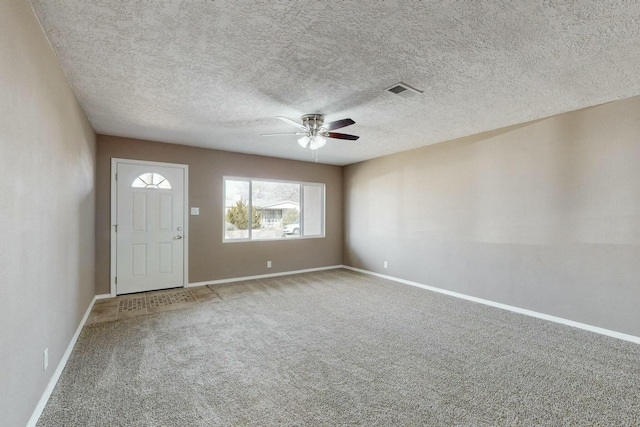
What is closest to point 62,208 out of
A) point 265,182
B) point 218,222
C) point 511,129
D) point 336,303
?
point 218,222

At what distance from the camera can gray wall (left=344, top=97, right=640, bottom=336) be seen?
3.12m

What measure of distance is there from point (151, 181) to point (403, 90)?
4.18m

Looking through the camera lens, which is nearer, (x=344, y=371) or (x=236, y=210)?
(x=344, y=371)

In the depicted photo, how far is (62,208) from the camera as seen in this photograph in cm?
248

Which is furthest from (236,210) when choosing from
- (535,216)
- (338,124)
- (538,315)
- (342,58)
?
(538,315)

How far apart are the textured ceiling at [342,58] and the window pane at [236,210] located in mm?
1989

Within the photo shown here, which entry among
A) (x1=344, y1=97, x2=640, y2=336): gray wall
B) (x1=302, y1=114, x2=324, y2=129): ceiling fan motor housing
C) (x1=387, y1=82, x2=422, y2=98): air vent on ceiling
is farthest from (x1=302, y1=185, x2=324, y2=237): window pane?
(x1=387, y1=82, x2=422, y2=98): air vent on ceiling

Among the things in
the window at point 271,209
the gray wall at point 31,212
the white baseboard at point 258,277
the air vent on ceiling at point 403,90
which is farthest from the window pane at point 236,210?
the air vent on ceiling at point 403,90

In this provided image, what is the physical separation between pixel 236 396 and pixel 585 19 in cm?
341

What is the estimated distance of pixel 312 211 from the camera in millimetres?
6707

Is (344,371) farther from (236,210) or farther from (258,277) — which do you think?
(236,210)

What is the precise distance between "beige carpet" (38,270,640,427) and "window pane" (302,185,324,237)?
9.61 feet

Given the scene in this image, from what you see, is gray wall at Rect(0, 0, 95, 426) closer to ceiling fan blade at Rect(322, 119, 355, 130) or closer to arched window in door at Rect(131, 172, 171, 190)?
arched window in door at Rect(131, 172, 171, 190)

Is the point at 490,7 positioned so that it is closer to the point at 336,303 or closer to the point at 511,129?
the point at 511,129
